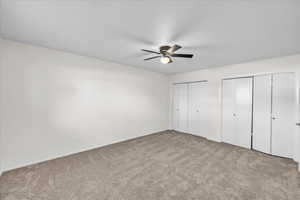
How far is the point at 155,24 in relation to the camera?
1.67 metres

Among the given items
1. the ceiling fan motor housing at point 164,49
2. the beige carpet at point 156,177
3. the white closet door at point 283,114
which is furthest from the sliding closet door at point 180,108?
the ceiling fan motor housing at point 164,49

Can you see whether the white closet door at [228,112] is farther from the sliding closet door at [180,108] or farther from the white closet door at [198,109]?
the sliding closet door at [180,108]

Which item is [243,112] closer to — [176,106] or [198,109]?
[198,109]

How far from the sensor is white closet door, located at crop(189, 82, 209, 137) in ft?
14.0

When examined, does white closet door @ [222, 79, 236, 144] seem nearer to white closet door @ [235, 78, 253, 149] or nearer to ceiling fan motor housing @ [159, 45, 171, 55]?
white closet door @ [235, 78, 253, 149]

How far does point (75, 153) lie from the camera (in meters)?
2.95

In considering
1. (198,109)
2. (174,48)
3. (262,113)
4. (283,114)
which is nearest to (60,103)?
(174,48)

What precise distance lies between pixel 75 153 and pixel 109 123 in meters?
1.02

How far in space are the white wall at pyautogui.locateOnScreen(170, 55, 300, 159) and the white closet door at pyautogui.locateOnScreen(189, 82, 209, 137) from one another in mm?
191

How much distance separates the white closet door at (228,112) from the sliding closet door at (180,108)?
1336mm

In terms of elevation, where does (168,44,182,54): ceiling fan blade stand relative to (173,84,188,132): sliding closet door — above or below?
above

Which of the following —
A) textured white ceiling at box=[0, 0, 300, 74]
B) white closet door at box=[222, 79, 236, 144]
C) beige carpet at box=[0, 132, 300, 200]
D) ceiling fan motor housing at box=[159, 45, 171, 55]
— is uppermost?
textured white ceiling at box=[0, 0, 300, 74]

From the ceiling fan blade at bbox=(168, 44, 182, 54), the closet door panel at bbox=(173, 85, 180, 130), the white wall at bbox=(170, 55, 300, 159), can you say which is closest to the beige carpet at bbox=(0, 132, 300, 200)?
the white wall at bbox=(170, 55, 300, 159)

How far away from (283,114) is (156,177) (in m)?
3.17
